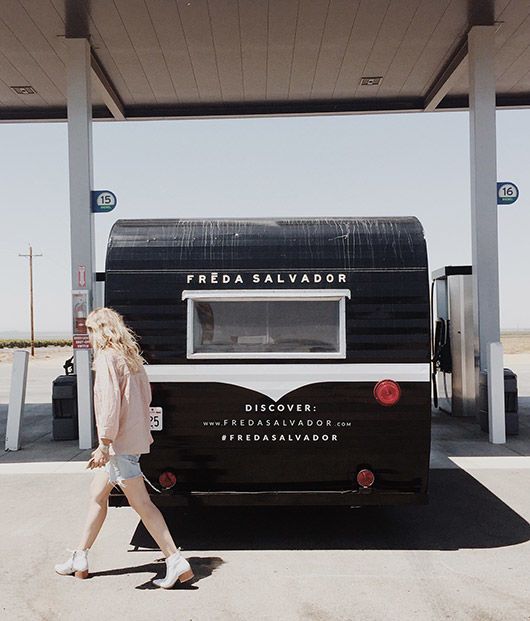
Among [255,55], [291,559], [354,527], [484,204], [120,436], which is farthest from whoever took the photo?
[255,55]

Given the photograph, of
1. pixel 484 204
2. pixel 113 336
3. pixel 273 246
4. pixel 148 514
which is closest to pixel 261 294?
pixel 273 246

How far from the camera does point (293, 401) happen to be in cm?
506

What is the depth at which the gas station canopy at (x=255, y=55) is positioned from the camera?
908 cm

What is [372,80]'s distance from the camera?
462 inches

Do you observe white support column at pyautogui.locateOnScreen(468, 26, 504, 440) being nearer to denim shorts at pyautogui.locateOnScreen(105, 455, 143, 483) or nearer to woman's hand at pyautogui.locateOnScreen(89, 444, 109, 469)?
denim shorts at pyautogui.locateOnScreen(105, 455, 143, 483)

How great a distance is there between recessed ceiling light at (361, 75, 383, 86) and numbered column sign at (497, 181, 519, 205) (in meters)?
2.88

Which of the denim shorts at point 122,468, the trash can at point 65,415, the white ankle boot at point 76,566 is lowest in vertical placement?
the white ankle boot at point 76,566

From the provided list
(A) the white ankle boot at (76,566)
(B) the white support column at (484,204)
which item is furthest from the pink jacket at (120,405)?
(B) the white support column at (484,204)

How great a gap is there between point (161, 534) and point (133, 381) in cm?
100

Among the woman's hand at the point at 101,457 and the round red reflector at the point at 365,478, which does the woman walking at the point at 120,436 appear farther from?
the round red reflector at the point at 365,478

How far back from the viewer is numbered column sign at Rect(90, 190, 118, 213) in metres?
9.77

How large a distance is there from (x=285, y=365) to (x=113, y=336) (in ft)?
4.11

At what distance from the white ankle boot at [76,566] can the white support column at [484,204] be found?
6.88m

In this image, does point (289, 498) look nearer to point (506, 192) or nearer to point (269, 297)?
point (269, 297)
